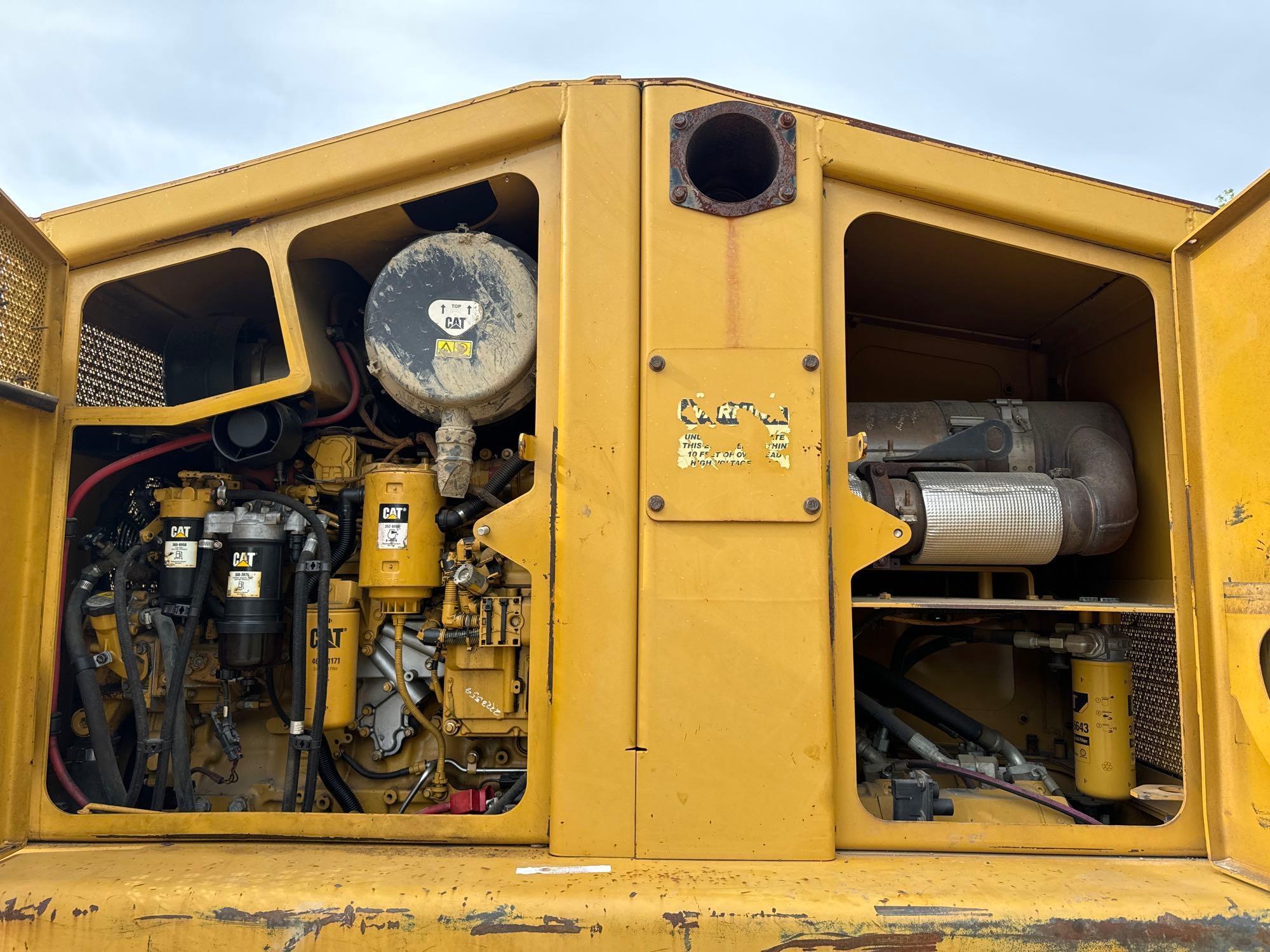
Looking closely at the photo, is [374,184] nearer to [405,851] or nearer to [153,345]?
[153,345]

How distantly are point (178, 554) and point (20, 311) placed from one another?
2.41 ft

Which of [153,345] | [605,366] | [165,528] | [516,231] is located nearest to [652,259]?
[605,366]

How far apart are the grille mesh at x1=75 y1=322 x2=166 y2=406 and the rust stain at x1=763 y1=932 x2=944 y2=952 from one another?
2243 millimetres

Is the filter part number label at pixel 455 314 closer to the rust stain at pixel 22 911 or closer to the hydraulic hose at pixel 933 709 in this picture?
the rust stain at pixel 22 911

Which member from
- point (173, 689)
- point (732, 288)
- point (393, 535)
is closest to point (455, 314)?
point (393, 535)

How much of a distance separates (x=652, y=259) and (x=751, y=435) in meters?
0.50

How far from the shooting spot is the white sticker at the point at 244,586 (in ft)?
6.57

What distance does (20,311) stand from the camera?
72.9 inches

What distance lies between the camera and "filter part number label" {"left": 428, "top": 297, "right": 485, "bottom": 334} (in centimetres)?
195

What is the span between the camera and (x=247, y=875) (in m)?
1.56

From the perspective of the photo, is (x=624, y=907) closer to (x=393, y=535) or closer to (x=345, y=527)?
(x=393, y=535)

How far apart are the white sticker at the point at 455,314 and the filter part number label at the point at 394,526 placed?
519 millimetres

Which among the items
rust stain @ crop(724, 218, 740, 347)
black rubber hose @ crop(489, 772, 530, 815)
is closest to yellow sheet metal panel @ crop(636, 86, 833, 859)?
rust stain @ crop(724, 218, 740, 347)

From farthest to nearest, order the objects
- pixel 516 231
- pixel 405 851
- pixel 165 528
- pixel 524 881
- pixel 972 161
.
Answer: pixel 516 231, pixel 165 528, pixel 972 161, pixel 405 851, pixel 524 881
